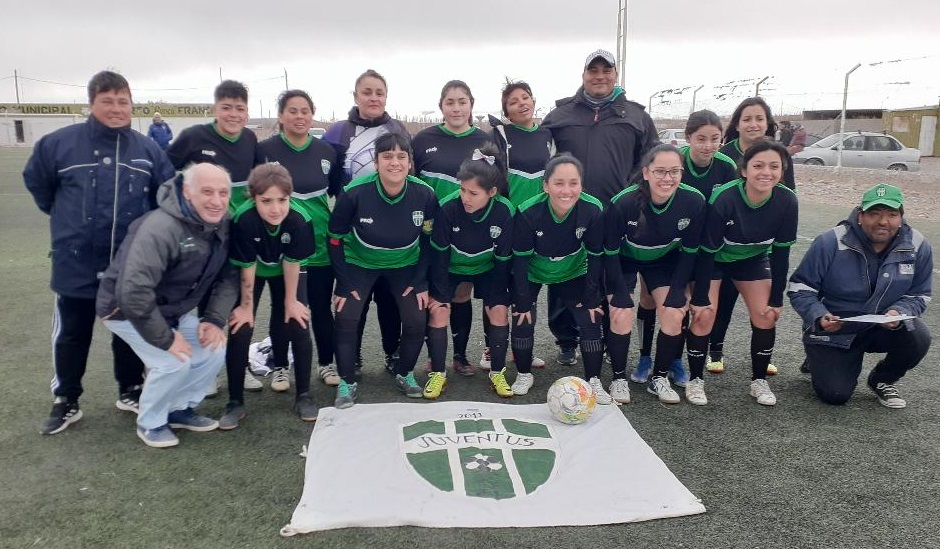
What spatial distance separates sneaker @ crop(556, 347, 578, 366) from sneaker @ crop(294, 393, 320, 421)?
172 cm

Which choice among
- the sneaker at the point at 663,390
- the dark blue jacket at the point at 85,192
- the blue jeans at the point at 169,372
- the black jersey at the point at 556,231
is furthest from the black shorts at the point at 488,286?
the dark blue jacket at the point at 85,192

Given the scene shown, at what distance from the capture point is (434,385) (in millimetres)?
4188

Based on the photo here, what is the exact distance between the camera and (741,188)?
4.12m

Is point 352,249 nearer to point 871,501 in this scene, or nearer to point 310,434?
point 310,434

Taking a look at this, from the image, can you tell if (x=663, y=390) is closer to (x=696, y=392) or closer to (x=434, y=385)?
(x=696, y=392)

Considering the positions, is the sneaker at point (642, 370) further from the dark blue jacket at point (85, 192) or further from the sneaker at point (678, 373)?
the dark blue jacket at point (85, 192)

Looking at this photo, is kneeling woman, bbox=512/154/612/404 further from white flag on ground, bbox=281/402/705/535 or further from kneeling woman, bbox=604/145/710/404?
white flag on ground, bbox=281/402/705/535

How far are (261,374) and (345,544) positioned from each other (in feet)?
7.08

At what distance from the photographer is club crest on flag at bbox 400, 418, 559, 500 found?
3037mm

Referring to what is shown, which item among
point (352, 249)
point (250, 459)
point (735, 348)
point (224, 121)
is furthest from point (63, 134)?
point (735, 348)

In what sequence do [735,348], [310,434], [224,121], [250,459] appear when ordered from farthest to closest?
[735,348]
[224,121]
[310,434]
[250,459]

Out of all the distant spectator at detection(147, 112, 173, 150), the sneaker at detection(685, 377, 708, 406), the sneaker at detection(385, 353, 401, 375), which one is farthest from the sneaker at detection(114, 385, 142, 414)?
the distant spectator at detection(147, 112, 173, 150)

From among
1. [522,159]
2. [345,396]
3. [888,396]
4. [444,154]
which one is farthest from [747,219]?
[345,396]

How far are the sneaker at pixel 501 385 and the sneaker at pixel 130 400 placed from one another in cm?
217
